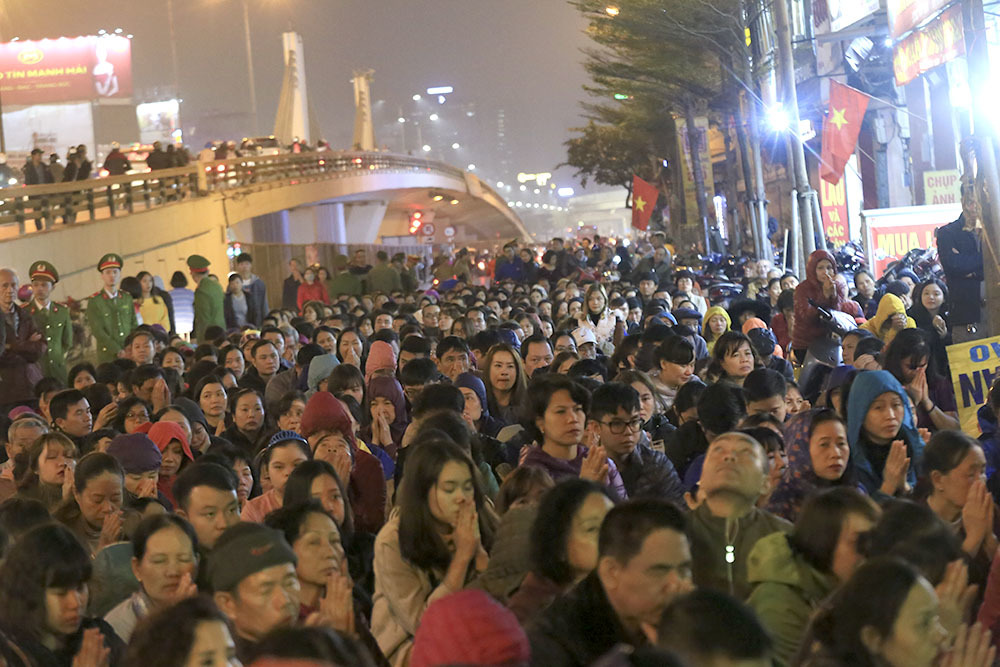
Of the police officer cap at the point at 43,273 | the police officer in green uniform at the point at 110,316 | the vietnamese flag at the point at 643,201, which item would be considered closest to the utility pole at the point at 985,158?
the police officer in green uniform at the point at 110,316

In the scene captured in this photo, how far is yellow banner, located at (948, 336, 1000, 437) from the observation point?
934 centimetres

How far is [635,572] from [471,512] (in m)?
1.31

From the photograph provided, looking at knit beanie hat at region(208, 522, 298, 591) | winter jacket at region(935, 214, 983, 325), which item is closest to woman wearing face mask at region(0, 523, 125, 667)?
knit beanie hat at region(208, 522, 298, 591)

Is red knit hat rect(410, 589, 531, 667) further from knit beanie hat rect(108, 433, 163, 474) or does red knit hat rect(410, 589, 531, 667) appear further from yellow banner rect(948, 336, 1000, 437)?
yellow banner rect(948, 336, 1000, 437)

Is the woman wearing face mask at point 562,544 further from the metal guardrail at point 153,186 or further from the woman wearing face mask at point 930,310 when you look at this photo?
the metal guardrail at point 153,186

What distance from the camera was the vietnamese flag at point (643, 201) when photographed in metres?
34.4

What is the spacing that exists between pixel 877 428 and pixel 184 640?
4.26 m

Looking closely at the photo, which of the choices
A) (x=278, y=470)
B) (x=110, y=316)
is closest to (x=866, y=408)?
(x=278, y=470)

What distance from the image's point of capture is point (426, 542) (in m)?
5.73

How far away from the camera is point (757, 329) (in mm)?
12039

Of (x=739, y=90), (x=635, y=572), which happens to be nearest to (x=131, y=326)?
(x=635, y=572)

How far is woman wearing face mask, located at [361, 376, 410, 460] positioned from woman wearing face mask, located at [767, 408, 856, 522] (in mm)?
3197

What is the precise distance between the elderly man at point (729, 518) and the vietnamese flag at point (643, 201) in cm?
2873

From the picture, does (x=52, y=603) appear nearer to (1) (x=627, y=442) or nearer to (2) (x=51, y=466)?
(2) (x=51, y=466)
